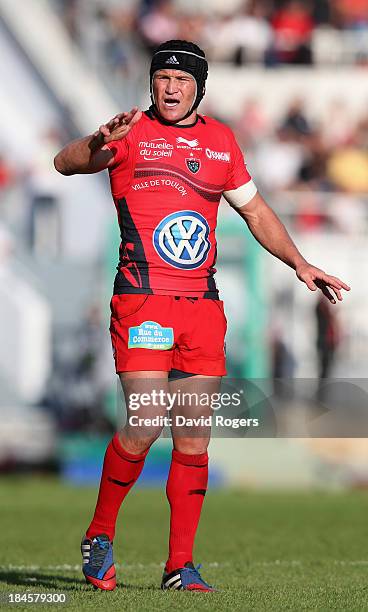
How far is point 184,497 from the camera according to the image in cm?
627

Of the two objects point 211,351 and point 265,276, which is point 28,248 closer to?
point 265,276

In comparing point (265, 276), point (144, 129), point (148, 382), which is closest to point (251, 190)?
point (144, 129)

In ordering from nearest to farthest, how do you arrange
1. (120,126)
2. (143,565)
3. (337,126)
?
1. (120,126)
2. (143,565)
3. (337,126)

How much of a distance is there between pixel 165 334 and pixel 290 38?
16.4m

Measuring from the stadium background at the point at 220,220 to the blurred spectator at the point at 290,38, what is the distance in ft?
0.09

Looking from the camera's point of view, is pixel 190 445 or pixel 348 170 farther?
pixel 348 170

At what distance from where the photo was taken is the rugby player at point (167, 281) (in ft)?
19.9

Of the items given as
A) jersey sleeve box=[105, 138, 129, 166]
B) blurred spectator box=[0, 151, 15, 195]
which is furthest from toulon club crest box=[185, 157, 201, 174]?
blurred spectator box=[0, 151, 15, 195]

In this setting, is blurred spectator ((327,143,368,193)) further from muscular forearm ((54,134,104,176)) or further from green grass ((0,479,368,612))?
muscular forearm ((54,134,104,176))

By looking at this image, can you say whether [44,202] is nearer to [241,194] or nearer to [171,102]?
[241,194]

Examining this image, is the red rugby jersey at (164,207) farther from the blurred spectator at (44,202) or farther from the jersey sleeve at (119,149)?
the blurred spectator at (44,202)

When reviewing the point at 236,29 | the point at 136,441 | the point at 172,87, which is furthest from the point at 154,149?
the point at 236,29

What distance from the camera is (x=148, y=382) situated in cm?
605

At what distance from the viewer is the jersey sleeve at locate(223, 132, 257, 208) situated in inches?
251
